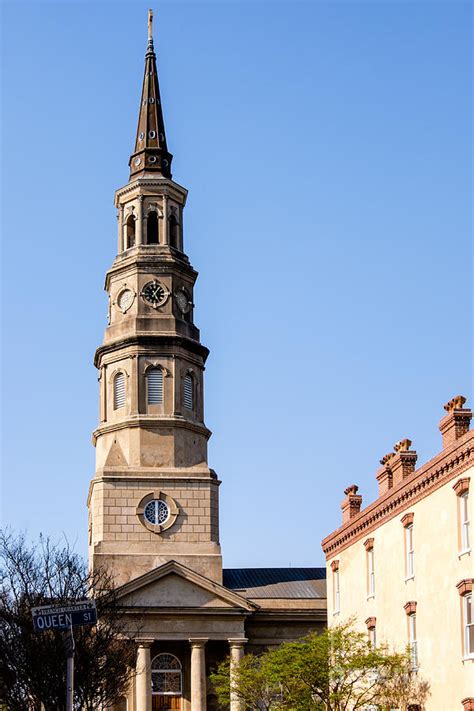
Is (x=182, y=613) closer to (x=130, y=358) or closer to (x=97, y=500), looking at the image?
(x=97, y=500)

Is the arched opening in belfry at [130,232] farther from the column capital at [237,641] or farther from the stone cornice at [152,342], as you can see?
the column capital at [237,641]

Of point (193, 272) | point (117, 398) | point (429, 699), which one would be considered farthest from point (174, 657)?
point (429, 699)

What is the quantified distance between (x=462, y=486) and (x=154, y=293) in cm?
4009

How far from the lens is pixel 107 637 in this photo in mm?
47688

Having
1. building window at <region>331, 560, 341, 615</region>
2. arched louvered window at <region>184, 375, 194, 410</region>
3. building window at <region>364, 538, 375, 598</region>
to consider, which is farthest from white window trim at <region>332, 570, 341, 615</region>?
arched louvered window at <region>184, 375, 194, 410</region>

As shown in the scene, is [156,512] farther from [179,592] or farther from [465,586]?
[465,586]

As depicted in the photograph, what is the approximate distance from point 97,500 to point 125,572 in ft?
14.5

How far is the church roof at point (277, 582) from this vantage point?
7747 centimetres

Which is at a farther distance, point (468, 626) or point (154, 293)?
point (154, 293)

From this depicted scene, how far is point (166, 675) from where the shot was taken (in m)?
73.7

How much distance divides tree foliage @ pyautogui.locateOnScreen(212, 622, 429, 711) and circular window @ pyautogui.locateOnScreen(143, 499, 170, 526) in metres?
16.0

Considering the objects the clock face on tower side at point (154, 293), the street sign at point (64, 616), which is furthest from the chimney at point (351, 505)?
the street sign at point (64, 616)

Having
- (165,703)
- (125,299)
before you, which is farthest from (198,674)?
(125,299)

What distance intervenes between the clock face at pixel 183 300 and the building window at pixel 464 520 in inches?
1569
